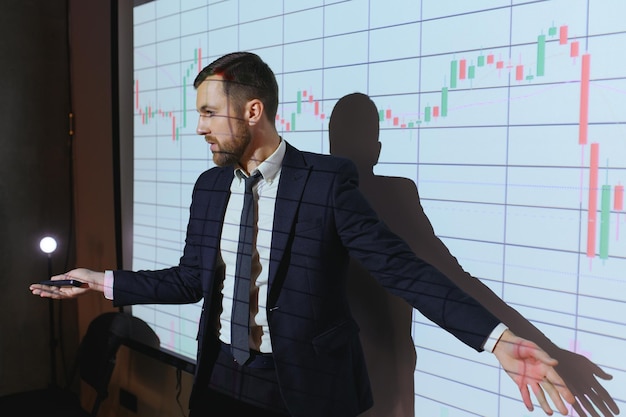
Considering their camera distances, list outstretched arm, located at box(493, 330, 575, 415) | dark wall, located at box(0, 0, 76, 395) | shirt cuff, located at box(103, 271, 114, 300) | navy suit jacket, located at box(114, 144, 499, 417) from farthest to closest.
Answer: dark wall, located at box(0, 0, 76, 395) < shirt cuff, located at box(103, 271, 114, 300) < navy suit jacket, located at box(114, 144, 499, 417) < outstretched arm, located at box(493, 330, 575, 415)

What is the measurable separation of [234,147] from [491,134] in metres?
0.69

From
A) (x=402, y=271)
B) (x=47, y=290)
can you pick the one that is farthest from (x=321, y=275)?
(x=47, y=290)

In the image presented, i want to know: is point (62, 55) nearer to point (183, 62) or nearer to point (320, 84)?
point (183, 62)

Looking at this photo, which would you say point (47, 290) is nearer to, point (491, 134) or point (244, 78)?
point (244, 78)

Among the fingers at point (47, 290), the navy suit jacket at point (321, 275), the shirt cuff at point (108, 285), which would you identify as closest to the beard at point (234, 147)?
the navy suit jacket at point (321, 275)

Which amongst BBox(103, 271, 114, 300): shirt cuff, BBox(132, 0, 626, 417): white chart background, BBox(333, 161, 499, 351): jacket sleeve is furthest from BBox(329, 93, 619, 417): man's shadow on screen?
BBox(103, 271, 114, 300): shirt cuff

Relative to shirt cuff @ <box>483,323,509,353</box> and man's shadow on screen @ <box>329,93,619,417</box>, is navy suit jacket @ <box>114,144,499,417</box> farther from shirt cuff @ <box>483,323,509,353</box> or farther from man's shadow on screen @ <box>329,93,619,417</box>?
shirt cuff @ <box>483,323,509,353</box>

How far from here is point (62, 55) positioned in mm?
3072

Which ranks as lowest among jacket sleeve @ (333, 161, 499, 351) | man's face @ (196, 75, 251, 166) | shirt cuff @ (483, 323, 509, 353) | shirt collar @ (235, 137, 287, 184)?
shirt cuff @ (483, 323, 509, 353)

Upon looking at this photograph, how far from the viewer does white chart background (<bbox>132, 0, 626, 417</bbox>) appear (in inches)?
52.0

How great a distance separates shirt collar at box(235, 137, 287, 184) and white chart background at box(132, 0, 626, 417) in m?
0.23

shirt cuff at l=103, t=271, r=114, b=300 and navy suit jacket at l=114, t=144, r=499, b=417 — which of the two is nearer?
navy suit jacket at l=114, t=144, r=499, b=417

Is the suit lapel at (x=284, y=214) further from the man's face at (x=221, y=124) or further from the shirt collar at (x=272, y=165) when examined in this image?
the man's face at (x=221, y=124)

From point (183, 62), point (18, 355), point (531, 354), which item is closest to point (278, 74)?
point (183, 62)
